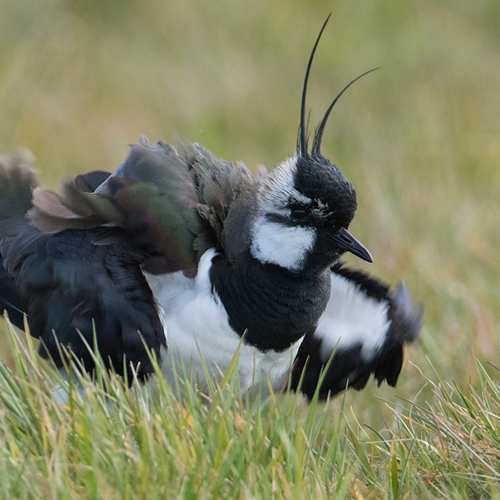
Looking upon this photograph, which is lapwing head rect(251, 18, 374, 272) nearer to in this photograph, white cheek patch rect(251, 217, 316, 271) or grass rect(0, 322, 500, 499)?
white cheek patch rect(251, 217, 316, 271)

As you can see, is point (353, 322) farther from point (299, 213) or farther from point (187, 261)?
point (187, 261)

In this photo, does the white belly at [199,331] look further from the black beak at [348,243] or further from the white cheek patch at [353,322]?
the black beak at [348,243]

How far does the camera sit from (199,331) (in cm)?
292

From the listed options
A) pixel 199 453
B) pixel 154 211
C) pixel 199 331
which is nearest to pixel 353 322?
pixel 199 331

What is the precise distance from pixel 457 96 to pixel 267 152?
7.47 feet

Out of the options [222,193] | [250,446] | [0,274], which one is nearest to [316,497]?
[250,446]

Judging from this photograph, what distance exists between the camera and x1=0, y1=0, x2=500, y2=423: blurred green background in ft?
19.9

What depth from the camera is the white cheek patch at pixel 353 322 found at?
11.0ft

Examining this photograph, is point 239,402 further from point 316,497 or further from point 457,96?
point 457,96

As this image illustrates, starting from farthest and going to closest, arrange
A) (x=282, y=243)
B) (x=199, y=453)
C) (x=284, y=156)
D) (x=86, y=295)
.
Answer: (x=284, y=156) < (x=282, y=243) < (x=86, y=295) < (x=199, y=453)

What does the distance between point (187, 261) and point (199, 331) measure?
281mm

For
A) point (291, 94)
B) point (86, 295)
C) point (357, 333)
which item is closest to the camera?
point (86, 295)

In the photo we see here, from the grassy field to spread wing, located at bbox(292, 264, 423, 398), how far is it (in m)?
0.25

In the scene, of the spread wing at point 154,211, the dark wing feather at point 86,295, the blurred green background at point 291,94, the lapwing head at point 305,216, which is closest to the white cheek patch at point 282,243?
the lapwing head at point 305,216
